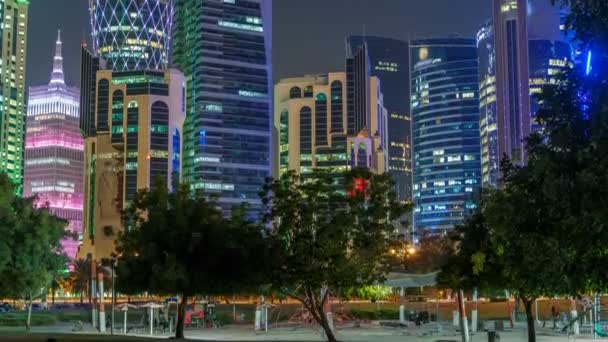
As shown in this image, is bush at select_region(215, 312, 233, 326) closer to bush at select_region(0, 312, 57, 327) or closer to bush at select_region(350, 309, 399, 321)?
bush at select_region(350, 309, 399, 321)

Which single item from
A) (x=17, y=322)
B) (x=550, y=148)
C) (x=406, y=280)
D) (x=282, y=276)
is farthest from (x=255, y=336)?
(x=550, y=148)

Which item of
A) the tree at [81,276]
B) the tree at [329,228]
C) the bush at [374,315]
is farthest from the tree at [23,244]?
the tree at [81,276]

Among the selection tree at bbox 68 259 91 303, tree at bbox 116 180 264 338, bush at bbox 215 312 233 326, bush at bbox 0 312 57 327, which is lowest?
bush at bbox 215 312 233 326

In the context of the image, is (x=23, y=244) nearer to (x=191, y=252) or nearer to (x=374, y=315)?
(x=191, y=252)

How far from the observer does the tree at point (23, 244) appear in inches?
1473

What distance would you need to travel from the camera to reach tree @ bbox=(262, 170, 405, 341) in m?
32.4

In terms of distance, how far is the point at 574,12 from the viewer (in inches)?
501

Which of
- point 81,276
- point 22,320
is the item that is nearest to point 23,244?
point 22,320

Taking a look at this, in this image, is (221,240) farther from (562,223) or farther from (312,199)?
(562,223)

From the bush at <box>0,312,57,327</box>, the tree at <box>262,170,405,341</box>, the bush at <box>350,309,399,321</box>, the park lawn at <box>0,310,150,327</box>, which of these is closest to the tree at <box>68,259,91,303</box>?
the park lawn at <box>0,310,150,327</box>

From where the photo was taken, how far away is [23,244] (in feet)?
128

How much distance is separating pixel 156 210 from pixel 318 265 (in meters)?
7.41

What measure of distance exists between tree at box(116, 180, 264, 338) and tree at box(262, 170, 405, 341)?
1343mm

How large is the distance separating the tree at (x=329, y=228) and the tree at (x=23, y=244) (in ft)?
42.0
